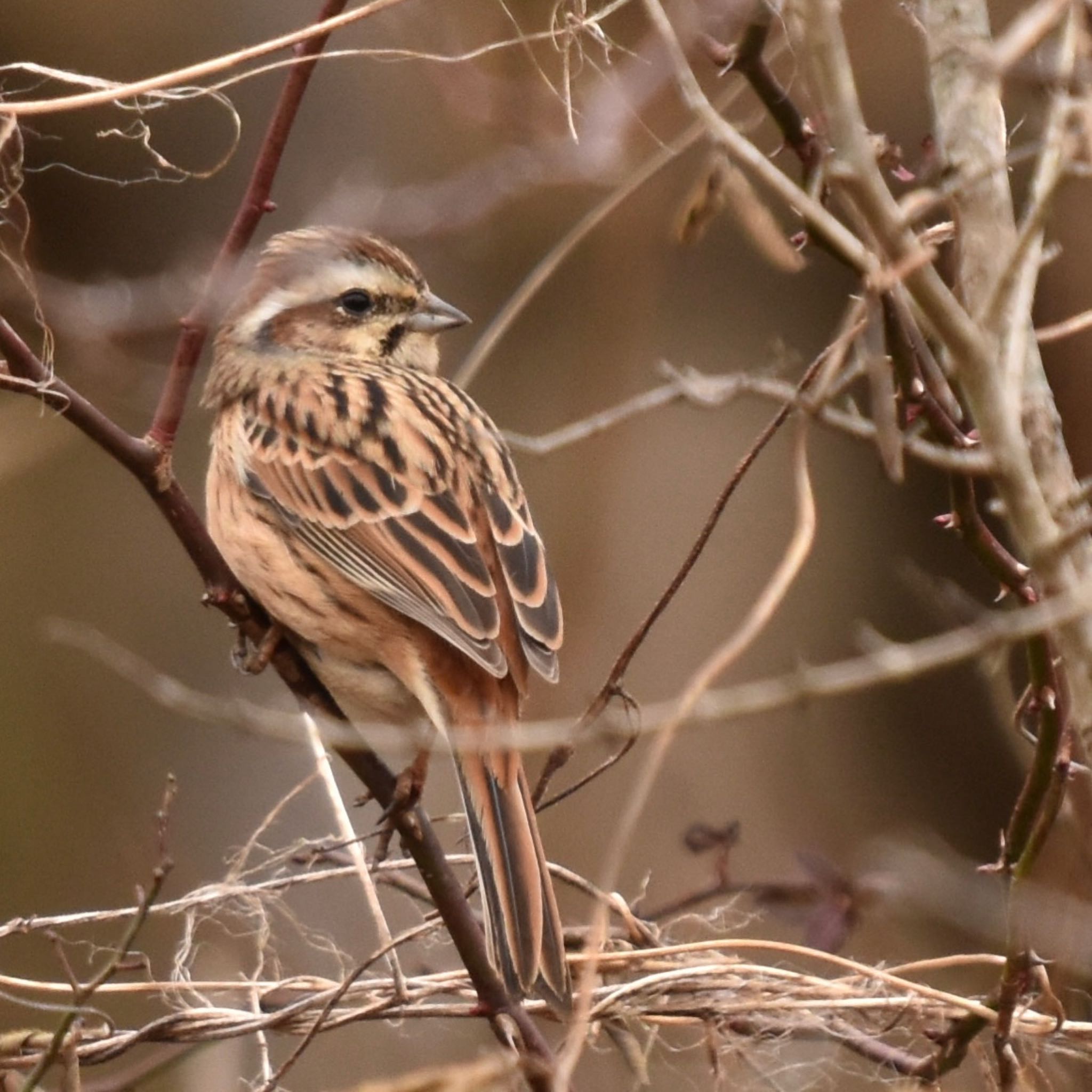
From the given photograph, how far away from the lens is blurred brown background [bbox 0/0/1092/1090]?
6.68m

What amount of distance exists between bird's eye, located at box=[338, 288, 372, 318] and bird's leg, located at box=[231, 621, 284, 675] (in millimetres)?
1085

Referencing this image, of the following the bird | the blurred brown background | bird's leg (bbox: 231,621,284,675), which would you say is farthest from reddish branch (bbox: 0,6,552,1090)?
the blurred brown background

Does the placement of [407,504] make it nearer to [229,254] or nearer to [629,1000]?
[229,254]

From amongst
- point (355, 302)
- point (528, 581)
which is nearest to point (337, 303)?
point (355, 302)

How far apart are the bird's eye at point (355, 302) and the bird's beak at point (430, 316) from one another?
11 cm

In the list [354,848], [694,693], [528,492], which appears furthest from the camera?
[528,492]

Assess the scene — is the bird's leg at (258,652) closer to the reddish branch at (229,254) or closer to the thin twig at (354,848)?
the thin twig at (354,848)

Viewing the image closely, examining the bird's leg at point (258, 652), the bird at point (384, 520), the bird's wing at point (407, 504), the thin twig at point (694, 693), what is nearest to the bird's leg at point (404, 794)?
the bird at point (384, 520)

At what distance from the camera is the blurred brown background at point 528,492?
668cm

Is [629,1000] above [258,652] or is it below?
below

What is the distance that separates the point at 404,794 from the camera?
307 cm

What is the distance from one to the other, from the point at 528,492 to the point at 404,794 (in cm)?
506

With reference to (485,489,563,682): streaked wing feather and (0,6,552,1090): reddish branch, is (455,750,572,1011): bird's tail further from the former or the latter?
(485,489,563,682): streaked wing feather

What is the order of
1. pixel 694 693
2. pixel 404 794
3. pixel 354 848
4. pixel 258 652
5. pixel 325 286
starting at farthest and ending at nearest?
pixel 325 286, pixel 258 652, pixel 354 848, pixel 404 794, pixel 694 693
